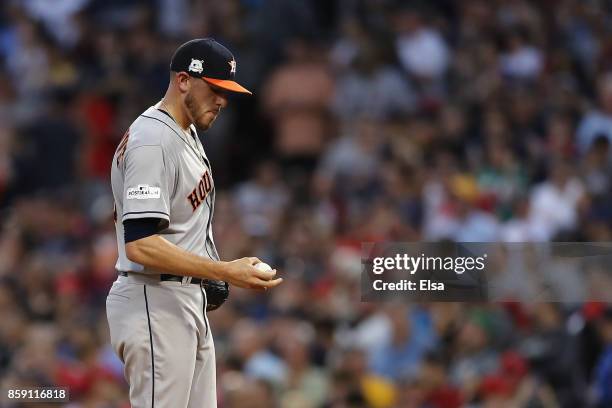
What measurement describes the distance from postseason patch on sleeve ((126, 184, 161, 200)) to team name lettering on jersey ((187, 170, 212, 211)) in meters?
0.24

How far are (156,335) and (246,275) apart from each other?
1.33ft

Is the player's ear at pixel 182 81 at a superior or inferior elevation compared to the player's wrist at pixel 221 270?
superior

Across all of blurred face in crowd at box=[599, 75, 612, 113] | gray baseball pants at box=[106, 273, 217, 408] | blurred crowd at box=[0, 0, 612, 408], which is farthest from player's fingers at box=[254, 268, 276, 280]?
blurred face in crowd at box=[599, 75, 612, 113]

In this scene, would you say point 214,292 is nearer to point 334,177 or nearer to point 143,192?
point 143,192

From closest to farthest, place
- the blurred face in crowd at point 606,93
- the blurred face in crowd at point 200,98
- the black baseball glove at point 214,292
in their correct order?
the blurred face in crowd at point 200,98
the black baseball glove at point 214,292
the blurred face in crowd at point 606,93

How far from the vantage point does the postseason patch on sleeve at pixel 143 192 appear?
446cm

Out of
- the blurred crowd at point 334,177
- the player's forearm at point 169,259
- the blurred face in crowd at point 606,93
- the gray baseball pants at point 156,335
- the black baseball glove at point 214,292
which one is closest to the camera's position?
the player's forearm at point 169,259

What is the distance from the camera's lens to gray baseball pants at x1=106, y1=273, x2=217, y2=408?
456 cm

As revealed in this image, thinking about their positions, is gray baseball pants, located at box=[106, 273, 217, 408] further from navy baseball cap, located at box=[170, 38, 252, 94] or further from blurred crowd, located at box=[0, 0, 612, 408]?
blurred crowd, located at box=[0, 0, 612, 408]

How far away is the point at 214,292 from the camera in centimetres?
495

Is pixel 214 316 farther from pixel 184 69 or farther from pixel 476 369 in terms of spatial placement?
pixel 184 69

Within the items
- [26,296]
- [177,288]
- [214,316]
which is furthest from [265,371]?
[177,288]

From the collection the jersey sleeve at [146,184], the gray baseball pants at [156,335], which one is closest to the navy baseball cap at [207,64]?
the jersey sleeve at [146,184]

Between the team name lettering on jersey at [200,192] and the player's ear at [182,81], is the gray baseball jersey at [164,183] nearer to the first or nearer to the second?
the team name lettering on jersey at [200,192]
